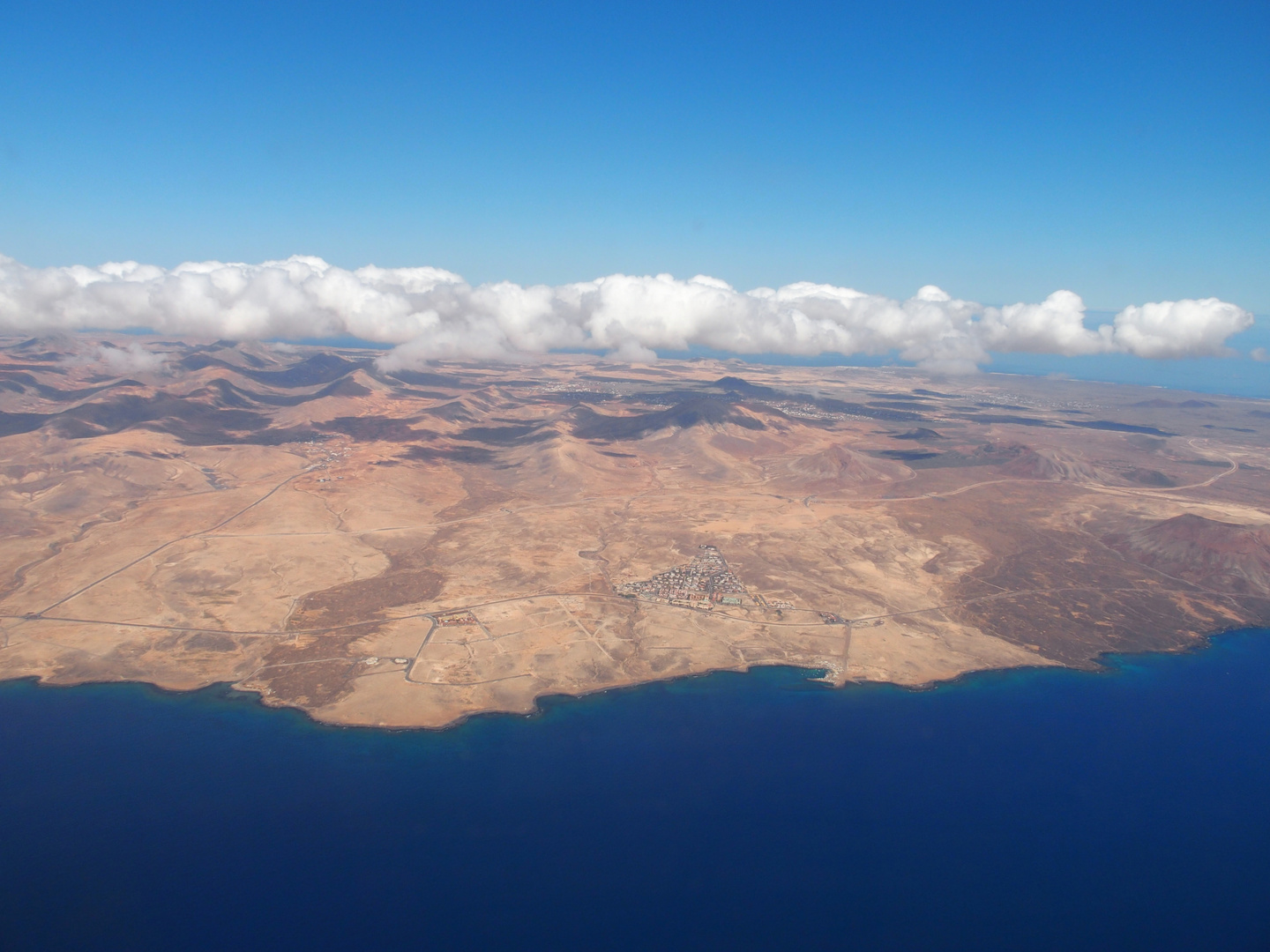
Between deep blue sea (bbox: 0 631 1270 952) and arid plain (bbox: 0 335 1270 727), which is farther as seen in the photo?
arid plain (bbox: 0 335 1270 727)

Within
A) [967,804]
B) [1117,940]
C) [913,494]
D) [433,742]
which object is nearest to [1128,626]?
[967,804]

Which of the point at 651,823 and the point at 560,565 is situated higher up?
the point at 560,565

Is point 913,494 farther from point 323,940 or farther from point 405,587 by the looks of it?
point 323,940

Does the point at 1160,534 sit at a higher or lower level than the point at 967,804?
higher

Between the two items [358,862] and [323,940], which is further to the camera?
[358,862]

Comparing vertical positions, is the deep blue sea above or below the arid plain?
below

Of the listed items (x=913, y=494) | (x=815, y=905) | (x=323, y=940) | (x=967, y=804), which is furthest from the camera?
(x=913, y=494)
